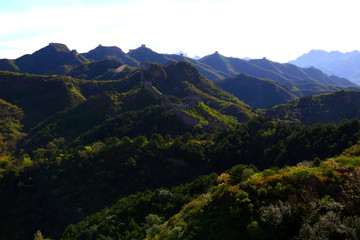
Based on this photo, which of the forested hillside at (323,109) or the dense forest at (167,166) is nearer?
the dense forest at (167,166)

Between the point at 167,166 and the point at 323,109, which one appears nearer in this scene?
the point at 167,166

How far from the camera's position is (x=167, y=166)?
58.0 meters

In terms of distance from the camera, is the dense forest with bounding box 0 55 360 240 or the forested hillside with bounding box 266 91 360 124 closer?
the dense forest with bounding box 0 55 360 240

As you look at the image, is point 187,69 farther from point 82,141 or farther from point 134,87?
point 82,141

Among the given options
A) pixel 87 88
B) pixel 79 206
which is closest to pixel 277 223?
pixel 79 206

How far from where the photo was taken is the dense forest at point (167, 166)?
21.5 metres

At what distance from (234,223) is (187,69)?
129921mm

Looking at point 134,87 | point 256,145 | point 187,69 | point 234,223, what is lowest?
point 256,145

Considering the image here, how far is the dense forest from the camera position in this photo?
70.6 ft

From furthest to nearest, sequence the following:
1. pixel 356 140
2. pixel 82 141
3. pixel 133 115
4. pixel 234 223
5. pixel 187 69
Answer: pixel 187 69
pixel 133 115
pixel 82 141
pixel 356 140
pixel 234 223

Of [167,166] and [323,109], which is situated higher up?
[323,109]

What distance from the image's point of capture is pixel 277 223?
18859mm

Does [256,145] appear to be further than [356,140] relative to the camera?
Yes

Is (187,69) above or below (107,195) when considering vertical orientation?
above
